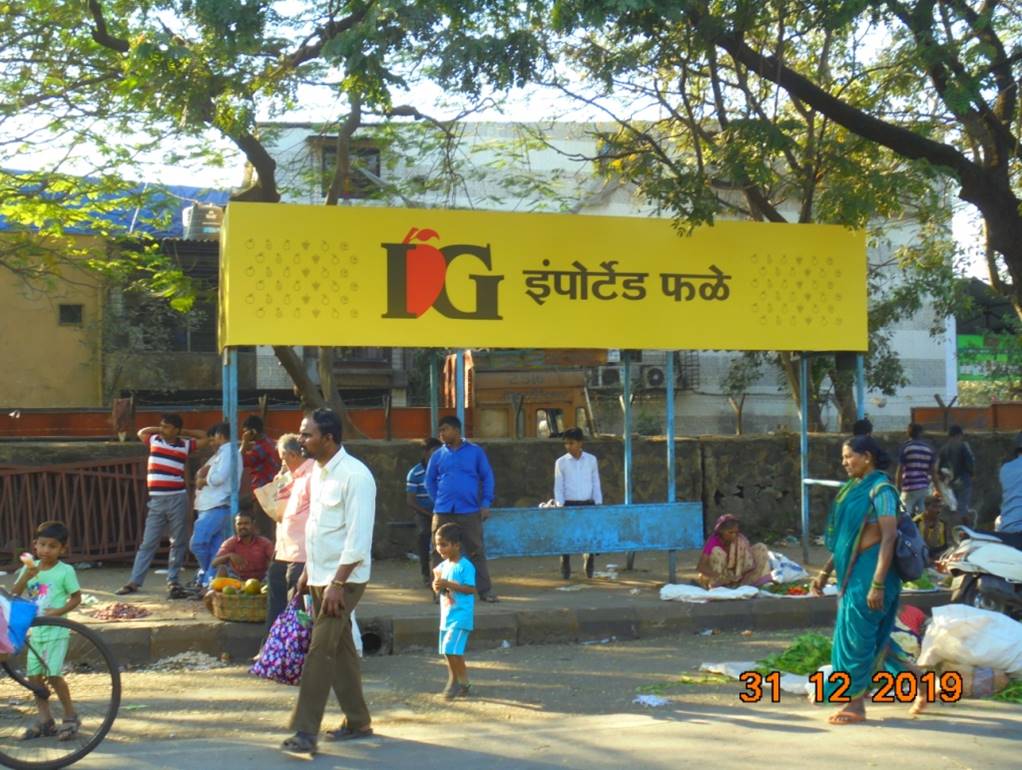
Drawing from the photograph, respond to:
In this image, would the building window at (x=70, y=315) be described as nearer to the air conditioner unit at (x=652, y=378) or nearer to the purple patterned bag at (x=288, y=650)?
the air conditioner unit at (x=652, y=378)

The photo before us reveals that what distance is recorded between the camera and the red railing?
11750 mm

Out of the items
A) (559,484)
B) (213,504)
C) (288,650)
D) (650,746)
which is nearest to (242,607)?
(213,504)

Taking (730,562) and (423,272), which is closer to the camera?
(423,272)

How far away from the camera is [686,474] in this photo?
1398 centimetres

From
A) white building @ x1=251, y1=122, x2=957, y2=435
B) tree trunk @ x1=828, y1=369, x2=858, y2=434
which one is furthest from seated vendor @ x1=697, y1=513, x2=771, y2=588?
white building @ x1=251, y1=122, x2=957, y2=435

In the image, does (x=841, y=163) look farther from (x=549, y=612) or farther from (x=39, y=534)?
(x=39, y=534)

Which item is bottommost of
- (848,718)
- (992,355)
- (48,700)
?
(848,718)

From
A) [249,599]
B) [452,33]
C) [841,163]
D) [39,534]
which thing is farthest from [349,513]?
[841,163]

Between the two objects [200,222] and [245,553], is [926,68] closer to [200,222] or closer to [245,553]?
[245,553]

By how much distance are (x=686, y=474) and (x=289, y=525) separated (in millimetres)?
7574

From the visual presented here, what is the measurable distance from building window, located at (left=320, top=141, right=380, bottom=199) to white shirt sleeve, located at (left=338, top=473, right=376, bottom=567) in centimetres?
965

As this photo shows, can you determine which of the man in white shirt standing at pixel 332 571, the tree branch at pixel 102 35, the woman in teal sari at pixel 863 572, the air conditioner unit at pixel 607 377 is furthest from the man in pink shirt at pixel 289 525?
the air conditioner unit at pixel 607 377

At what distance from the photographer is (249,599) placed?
8.44 meters

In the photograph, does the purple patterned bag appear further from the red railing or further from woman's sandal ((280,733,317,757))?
the red railing
